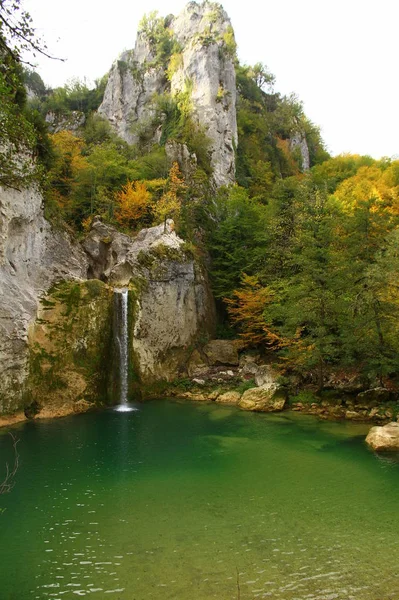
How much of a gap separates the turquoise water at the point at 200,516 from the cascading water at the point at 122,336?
5.51m

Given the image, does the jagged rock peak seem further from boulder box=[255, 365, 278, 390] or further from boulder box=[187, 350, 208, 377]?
boulder box=[255, 365, 278, 390]

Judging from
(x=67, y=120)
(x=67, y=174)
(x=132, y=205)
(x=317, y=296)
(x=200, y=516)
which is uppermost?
(x=67, y=120)

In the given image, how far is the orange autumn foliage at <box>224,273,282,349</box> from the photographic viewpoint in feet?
74.5

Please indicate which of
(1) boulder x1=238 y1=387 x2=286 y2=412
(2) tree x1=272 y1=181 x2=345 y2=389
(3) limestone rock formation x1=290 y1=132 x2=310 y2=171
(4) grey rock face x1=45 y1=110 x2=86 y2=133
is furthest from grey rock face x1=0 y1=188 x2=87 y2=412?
(3) limestone rock formation x1=290 y1=132 x2=310 y2=171

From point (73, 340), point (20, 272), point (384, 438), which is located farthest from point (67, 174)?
point (384, 438)

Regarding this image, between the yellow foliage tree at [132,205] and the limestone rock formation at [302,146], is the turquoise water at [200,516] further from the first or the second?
the limestone rock formation at [302,146]

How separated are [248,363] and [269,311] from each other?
127 inches

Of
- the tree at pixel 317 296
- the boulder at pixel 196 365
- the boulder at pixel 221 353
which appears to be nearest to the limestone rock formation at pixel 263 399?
the tree at pixel 317 296

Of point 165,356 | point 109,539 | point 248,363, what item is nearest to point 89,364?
point 165,356

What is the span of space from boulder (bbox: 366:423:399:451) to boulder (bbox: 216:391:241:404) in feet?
24.8

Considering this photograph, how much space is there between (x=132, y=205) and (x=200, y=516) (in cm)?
2247

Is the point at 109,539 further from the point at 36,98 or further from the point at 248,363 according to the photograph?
the point at 36,98

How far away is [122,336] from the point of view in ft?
69.6

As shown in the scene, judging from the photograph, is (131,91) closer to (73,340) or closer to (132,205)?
(132,205)
